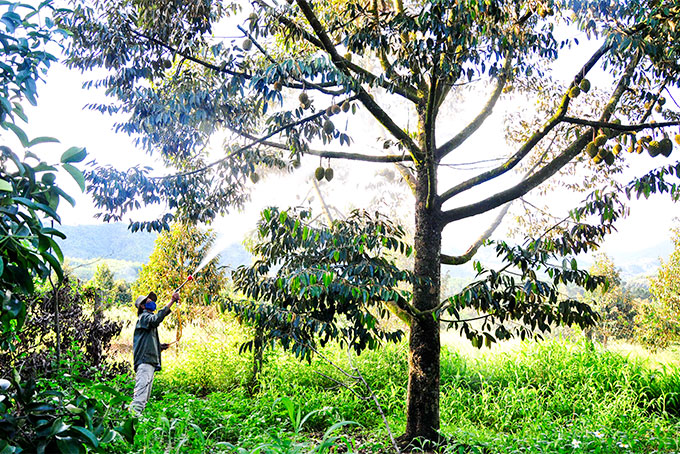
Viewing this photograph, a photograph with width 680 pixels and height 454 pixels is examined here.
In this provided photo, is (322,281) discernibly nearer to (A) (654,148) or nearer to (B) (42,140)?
(B) (42,140)

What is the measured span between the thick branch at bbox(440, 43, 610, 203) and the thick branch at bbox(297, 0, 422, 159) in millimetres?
485

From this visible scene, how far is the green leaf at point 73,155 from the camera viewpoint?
963 mm

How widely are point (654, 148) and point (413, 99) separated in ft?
6.59

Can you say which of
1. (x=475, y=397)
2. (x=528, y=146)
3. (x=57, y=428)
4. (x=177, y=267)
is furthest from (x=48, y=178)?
(x=177, y=267)

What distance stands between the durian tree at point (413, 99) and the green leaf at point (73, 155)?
218 cm

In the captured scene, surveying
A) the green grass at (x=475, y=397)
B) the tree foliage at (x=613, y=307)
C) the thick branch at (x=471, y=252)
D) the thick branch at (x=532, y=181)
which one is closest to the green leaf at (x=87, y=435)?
the green grass at (x=475, y=397)

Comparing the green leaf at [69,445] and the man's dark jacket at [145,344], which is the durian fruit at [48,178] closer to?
the green leaf at [69,445]

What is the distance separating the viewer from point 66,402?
1149 mm

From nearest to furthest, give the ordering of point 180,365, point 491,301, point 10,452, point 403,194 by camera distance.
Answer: point 10,452 < point 491,301 < point 180,365 < point 403,194

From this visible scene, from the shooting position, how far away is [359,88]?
354cm

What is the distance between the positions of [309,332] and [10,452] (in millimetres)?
2934

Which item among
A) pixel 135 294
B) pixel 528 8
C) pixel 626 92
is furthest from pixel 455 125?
pixel 135 294

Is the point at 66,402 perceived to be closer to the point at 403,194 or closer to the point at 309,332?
the point at 309,332

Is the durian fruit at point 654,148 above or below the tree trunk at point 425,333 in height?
above
